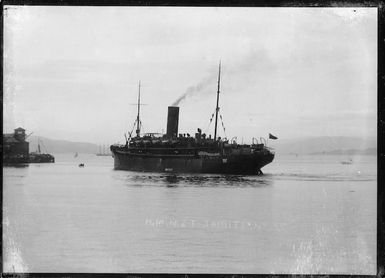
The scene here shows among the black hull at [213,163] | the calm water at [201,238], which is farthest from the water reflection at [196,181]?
the calm water at [201,238]

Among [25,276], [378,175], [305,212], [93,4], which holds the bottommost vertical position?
[25,276]

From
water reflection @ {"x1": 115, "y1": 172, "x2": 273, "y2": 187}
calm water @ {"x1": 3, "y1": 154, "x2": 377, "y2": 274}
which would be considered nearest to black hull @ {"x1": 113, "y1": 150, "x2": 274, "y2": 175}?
water reflection @ {"x1": 115, "y1": 172, "x2": 273, "y2": 187}

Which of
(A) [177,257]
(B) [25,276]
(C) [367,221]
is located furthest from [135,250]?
(C) [367,221]

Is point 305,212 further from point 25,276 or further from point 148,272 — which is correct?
point 25,276

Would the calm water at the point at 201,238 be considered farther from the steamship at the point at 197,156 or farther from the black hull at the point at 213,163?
the black hull at the point at 213,163

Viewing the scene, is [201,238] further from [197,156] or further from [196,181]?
[197,156]

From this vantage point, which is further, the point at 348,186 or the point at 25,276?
the point at 348,186

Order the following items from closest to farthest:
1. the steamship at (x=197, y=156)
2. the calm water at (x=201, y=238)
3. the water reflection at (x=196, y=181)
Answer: the calm water at (x=201, y=238) < the water reflection at (x=196, y=181) < the steamship at (x=197, y=156)

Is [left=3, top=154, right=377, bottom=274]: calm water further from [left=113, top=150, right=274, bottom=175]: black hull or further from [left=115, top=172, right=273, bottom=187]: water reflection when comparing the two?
[left=113, top=150, right=274, bottom=175]: black hull

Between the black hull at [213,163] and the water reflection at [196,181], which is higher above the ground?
the black hull at [213,163]

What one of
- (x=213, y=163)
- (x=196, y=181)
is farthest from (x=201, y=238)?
(x=213, y=163)

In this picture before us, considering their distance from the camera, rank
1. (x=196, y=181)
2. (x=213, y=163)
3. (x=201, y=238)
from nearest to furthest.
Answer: (x=201, y=238) → (x=196, y=181) → (x=213, y=163)
